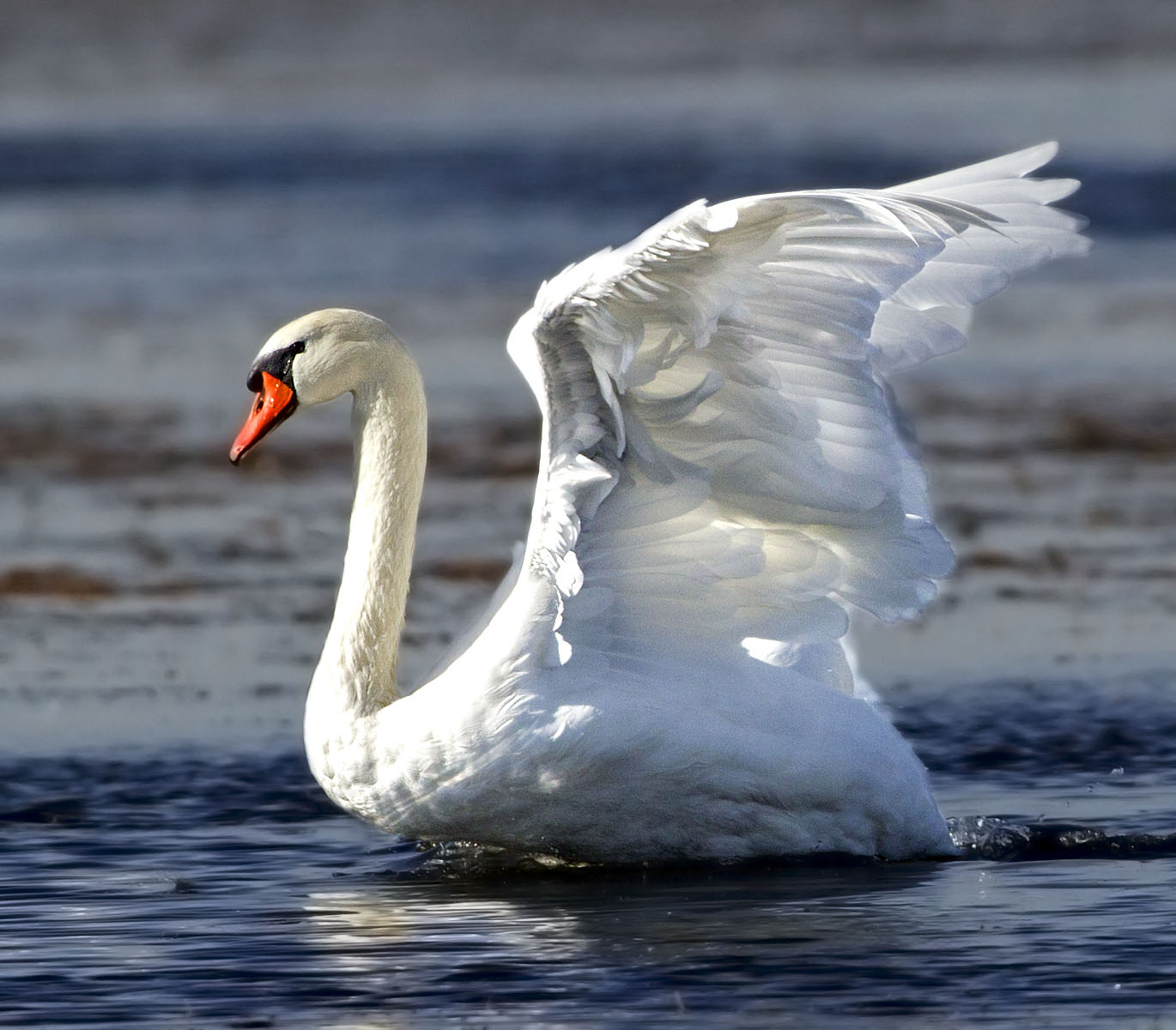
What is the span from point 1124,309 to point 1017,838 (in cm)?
1159

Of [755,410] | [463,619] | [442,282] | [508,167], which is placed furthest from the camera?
[508,167]

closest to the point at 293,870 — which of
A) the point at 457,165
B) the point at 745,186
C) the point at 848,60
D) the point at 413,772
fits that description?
the point at 413,772

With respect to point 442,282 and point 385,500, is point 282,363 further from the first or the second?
point 442,282

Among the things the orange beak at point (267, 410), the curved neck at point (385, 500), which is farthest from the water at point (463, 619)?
the orange beak at point (267, 410)

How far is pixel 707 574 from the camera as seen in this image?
7.36 meters

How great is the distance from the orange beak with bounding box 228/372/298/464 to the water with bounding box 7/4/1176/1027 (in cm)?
122

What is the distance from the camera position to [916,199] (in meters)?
6.41

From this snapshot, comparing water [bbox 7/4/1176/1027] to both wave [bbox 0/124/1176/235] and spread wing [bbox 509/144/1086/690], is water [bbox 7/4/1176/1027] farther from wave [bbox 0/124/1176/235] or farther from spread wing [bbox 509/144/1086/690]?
spread wing [bbox 509/144/1086/690]

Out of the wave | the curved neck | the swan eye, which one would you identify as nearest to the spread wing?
the curved neck

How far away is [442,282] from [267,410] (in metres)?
13.1

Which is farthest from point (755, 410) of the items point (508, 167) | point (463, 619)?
point (508, 167)

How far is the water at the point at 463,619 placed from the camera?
643cm

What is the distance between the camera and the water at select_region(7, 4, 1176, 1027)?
643 cm

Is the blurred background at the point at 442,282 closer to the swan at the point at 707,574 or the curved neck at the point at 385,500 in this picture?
the curved neck at the point at 385,500
